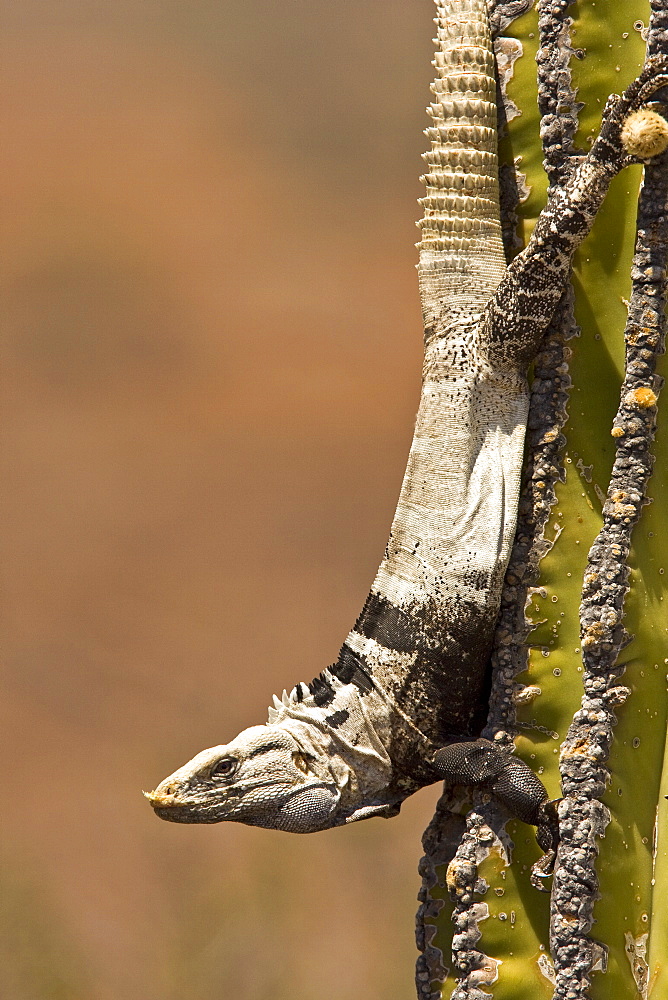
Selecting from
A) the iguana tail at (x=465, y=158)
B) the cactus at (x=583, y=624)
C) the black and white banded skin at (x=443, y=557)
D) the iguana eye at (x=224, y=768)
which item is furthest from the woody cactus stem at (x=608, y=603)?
the iguana eye at (x=224, y=768)

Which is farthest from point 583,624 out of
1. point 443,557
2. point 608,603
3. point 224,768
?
point 224,768

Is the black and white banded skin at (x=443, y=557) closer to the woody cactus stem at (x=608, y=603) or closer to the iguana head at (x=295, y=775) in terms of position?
the iguana head at (x=295, y=775)

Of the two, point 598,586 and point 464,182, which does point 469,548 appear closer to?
point 598,586

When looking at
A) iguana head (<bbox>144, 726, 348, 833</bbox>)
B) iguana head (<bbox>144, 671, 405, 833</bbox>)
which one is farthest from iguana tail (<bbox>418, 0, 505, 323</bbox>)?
iguana head (<bbox>144, 726, 348, 833</bbox>)

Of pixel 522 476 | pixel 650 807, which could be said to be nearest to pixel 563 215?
pixel 522 476

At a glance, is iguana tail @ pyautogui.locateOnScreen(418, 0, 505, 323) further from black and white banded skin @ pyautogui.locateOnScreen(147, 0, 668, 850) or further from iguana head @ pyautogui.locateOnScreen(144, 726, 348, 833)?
iguana head @ pyautogui.locateOnScreen(144, 726, 348, 833)

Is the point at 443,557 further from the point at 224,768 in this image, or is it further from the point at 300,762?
the point at 224,768
